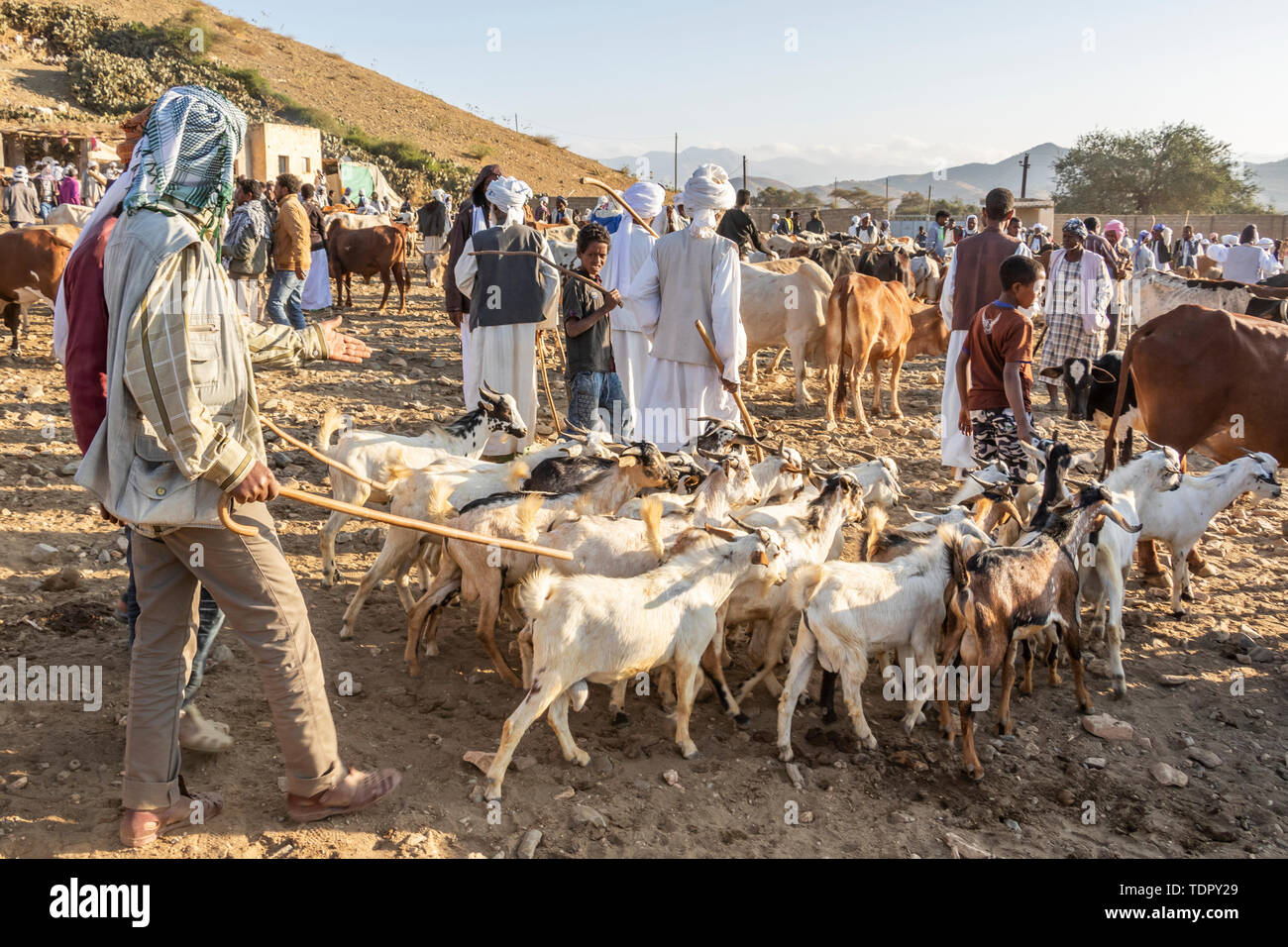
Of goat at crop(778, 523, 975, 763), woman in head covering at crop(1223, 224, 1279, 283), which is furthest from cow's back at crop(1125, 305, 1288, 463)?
woman in head covering at crop(1223, 224, 1279, 283)

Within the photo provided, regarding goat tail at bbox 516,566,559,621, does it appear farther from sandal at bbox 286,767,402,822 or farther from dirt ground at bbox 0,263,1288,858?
sandal at bbox 286,767,402,822

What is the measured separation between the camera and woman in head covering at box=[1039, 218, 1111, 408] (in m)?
9.62

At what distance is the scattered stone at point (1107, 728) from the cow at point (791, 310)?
6.63 m

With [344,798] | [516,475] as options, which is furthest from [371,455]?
[344,798]

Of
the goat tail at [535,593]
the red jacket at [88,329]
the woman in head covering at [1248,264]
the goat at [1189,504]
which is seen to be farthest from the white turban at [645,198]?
the woman in head covering at [1248,264]

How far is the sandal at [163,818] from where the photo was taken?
329cm

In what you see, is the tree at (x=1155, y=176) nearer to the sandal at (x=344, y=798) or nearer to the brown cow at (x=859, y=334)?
Result: the brown cow at (x=859, y=334)

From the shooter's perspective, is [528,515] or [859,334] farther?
[859,334]

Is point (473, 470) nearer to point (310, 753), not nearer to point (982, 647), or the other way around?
point (310, 753)

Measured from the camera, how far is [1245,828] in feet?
13.4

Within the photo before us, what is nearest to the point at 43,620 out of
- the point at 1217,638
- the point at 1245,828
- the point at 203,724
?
the point at 203,724

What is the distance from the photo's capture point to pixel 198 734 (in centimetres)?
384

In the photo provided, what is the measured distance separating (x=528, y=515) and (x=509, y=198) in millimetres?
3437

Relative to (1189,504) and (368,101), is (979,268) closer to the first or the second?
(1189,504)
